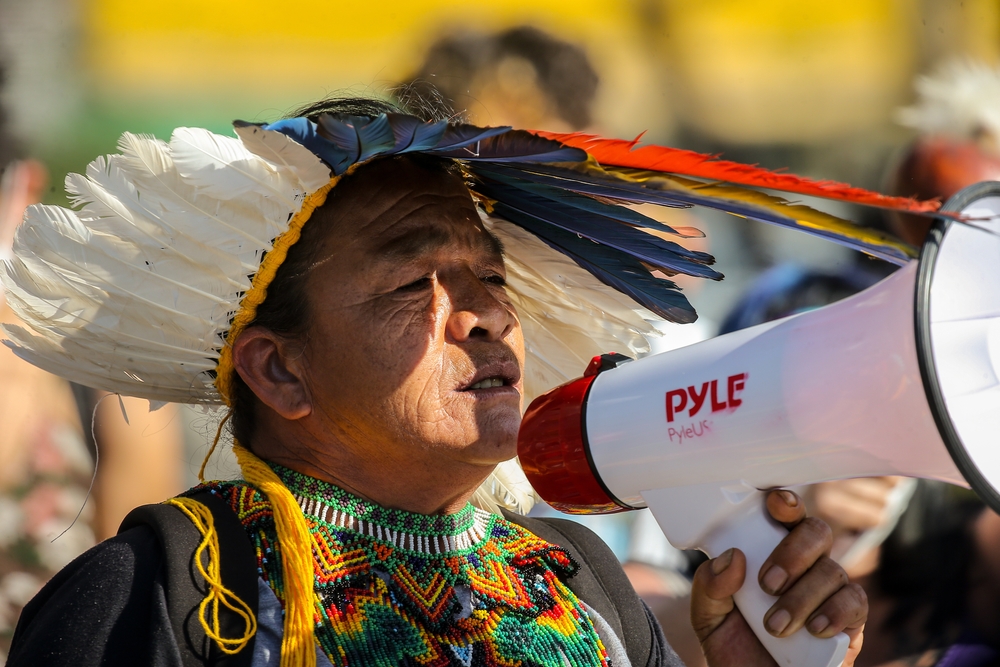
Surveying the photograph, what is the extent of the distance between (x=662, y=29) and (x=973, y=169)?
4.71 ft

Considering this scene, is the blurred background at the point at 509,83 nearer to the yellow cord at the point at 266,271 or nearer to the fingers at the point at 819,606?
the yellow cord at the point at 266,271

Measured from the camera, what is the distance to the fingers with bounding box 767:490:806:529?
1607 mm

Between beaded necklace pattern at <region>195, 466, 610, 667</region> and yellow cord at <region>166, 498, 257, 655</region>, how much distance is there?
8 cm

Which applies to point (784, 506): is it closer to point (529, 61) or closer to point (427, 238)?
point (427, 238)

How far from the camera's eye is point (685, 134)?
4.34 metres

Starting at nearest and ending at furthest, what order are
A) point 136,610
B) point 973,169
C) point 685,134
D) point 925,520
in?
point 136,610, point 925,520, point 973,169, point 685,134

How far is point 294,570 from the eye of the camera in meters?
1.62

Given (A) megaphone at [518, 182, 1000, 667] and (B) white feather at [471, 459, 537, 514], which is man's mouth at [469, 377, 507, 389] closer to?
(A) megaphone at [518, 182, 1000, 667]

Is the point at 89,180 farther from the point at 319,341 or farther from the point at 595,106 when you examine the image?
the point at 595,106

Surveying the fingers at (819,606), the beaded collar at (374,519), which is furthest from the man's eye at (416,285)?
the fingers at (819,606)

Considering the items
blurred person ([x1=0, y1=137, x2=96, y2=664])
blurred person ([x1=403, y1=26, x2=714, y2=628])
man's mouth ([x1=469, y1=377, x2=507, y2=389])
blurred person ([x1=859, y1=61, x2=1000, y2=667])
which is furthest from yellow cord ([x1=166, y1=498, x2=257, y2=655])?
blurred person ([x1=859, y1=61, x2=1000, y2=667])

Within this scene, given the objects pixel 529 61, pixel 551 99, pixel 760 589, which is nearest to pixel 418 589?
pixel 760 589

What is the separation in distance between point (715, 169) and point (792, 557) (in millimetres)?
673

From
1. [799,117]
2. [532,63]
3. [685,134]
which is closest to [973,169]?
[799,117]
